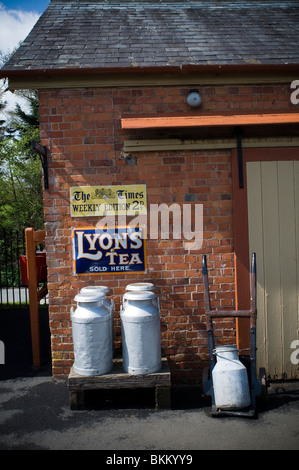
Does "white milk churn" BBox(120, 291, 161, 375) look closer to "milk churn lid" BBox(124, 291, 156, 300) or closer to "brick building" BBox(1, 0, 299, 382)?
"milk churn lid" BBox(124, 291, 156, 300)

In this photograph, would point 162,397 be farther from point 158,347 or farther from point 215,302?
point 215,302

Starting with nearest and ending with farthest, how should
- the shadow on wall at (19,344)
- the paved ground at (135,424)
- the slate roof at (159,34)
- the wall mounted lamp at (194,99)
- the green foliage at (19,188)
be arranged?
the paved ground at (135,424)
the wall mounted lamp at (194,99)
the slate roof at (159,34)
the shadow on wall at (19,344)
the green foliage at (19,188)

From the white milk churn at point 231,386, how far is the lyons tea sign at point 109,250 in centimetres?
145

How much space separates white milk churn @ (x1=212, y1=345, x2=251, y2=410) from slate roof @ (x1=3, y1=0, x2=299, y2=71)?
3285 millimetres

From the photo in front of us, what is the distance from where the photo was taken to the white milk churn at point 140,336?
3.90m

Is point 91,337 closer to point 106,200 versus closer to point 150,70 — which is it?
point 106,200

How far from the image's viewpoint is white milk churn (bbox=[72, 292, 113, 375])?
3914mm

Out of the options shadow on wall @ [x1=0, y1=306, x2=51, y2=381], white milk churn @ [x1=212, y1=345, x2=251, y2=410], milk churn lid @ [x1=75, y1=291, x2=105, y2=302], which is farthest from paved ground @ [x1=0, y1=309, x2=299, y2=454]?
milk churn lid @ [x1=75, y1=291, x2=105, y2=302]

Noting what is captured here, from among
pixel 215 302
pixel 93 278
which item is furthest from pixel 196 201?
pixel 93 278

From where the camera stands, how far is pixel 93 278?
15.0 ft

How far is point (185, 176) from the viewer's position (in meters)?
4.60

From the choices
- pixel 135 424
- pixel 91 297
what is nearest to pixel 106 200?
pixel 91 297

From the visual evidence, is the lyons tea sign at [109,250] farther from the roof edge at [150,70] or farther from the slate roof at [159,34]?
the slate roof at [159,34]

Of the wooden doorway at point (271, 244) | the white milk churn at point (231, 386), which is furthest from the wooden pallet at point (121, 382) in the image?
the wooden doorway at point (271, 244)
